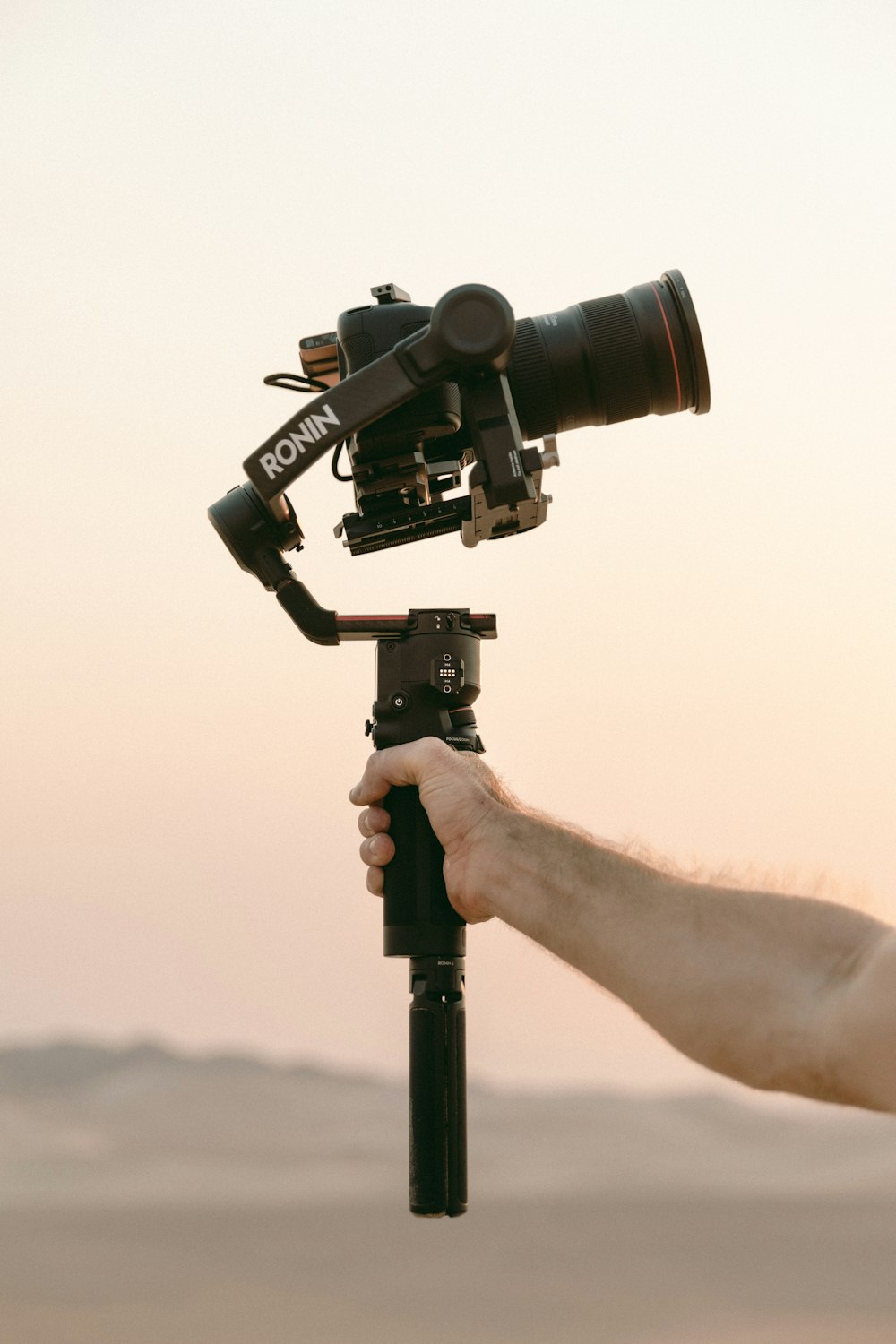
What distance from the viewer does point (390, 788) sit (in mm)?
1693

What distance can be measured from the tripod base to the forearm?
23 cm

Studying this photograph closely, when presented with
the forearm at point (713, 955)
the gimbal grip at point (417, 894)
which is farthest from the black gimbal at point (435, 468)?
Result: the forearm at point (713, 955)

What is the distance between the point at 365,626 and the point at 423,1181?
2.39ft

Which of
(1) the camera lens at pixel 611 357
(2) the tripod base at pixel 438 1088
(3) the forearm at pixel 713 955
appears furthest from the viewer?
(1) the camera lens at pixel 611 357

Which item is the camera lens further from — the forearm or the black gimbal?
the forearm

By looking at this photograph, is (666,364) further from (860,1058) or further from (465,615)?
(860,1058)

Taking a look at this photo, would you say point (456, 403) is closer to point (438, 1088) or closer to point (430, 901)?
point (430, 901)

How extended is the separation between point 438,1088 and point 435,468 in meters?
0.83

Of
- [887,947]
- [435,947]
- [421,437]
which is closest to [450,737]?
[435,947]

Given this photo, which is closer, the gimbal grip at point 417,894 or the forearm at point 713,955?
the forearm at point 713,955

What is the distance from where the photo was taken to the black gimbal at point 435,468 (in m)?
1.61

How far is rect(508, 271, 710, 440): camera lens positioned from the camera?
5.78ft

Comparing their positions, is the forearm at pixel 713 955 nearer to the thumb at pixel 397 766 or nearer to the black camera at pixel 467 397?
the thumb at pixel 397 766

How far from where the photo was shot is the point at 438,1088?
5.26 ft
